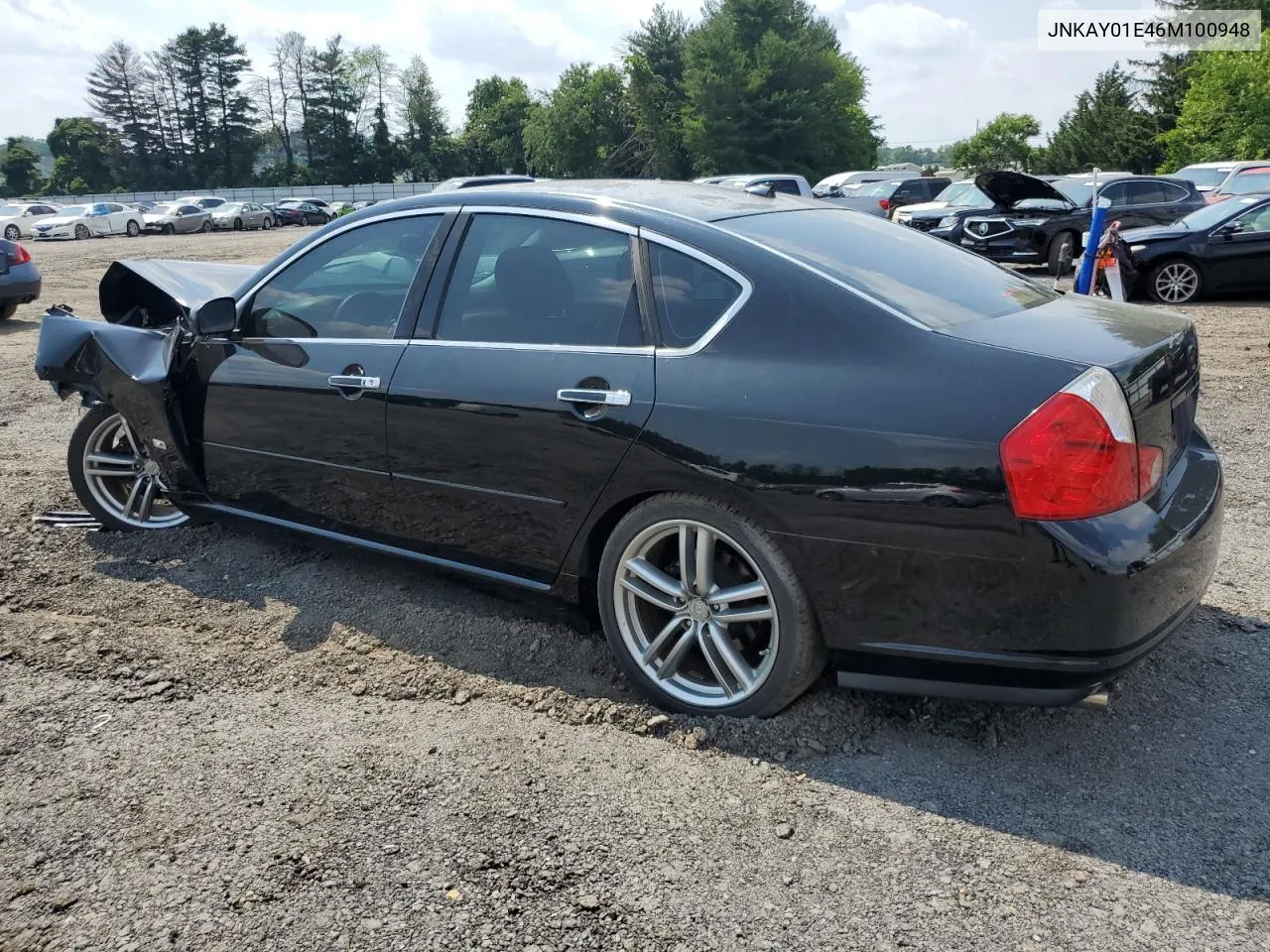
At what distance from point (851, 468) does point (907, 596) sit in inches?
14.7

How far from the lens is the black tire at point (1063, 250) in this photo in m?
16.1

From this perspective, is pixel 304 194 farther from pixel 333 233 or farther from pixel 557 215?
pixel 557 215

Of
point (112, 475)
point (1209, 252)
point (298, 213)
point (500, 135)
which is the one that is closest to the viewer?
point (112, 475)

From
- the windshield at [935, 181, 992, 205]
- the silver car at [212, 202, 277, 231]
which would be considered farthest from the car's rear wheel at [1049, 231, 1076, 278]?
the silver car at [212, 202, 277, 231]

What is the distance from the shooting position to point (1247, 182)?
→ 2048cm

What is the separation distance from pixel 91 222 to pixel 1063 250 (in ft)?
122

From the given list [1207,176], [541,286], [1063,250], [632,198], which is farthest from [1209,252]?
[1207,176]

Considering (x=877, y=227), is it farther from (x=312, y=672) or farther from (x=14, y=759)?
(x=14, y=759)

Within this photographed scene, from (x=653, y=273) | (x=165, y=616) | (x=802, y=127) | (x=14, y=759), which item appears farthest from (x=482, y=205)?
(x=802, y=127)

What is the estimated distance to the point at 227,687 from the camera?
3498 mm

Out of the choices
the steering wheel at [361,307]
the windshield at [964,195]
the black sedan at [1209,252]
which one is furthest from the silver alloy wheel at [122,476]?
the windshield at [964,195]

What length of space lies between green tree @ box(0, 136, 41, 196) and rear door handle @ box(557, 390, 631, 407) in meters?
100

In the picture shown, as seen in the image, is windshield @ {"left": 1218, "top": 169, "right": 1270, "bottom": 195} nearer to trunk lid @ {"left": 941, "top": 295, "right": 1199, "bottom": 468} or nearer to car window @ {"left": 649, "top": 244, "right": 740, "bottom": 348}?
trunk lid @ {"left": 941, "top": 295, "right": 1199, "bottom": 468}

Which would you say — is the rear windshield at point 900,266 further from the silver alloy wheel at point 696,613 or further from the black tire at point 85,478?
the black tire at point 85,478
